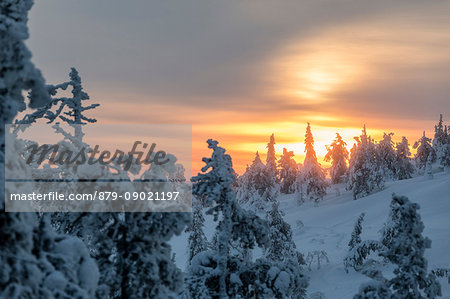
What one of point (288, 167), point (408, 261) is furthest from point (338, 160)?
point (408, 261)

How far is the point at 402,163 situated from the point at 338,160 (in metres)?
15.1

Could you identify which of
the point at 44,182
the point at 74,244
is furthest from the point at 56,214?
the point at 74,244

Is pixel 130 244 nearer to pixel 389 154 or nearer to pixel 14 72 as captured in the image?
pixel 14 72

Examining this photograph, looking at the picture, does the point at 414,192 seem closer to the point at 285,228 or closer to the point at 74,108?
the point at 285,228

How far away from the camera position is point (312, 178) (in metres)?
73.7

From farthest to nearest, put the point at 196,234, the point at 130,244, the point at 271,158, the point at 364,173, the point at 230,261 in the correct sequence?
the point at 271,158, the point at 364,173, the point at 196,234, the point at 230,261, the point at 130,244

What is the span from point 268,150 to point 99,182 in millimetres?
70962

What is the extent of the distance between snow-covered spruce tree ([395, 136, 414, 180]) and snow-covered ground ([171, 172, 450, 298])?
17.8 m

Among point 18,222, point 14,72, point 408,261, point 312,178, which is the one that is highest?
point 14,72

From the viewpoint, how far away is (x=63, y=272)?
24.7 feet

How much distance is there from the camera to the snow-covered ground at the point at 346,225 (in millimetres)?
37062

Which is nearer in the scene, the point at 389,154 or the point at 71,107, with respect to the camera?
the point at 71,107

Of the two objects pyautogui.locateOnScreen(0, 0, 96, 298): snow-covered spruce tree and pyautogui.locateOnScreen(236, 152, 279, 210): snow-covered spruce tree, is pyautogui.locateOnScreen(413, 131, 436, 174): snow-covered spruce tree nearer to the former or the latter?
pyautogui.locateOnScreen(236, 152, 279, 210): snow-covered spruce tree

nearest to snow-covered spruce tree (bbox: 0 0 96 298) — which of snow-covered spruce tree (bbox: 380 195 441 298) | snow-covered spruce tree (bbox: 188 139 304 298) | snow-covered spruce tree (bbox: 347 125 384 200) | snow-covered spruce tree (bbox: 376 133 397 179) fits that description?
snow-covered spruce tree (bbox: 188 139 304 298)
